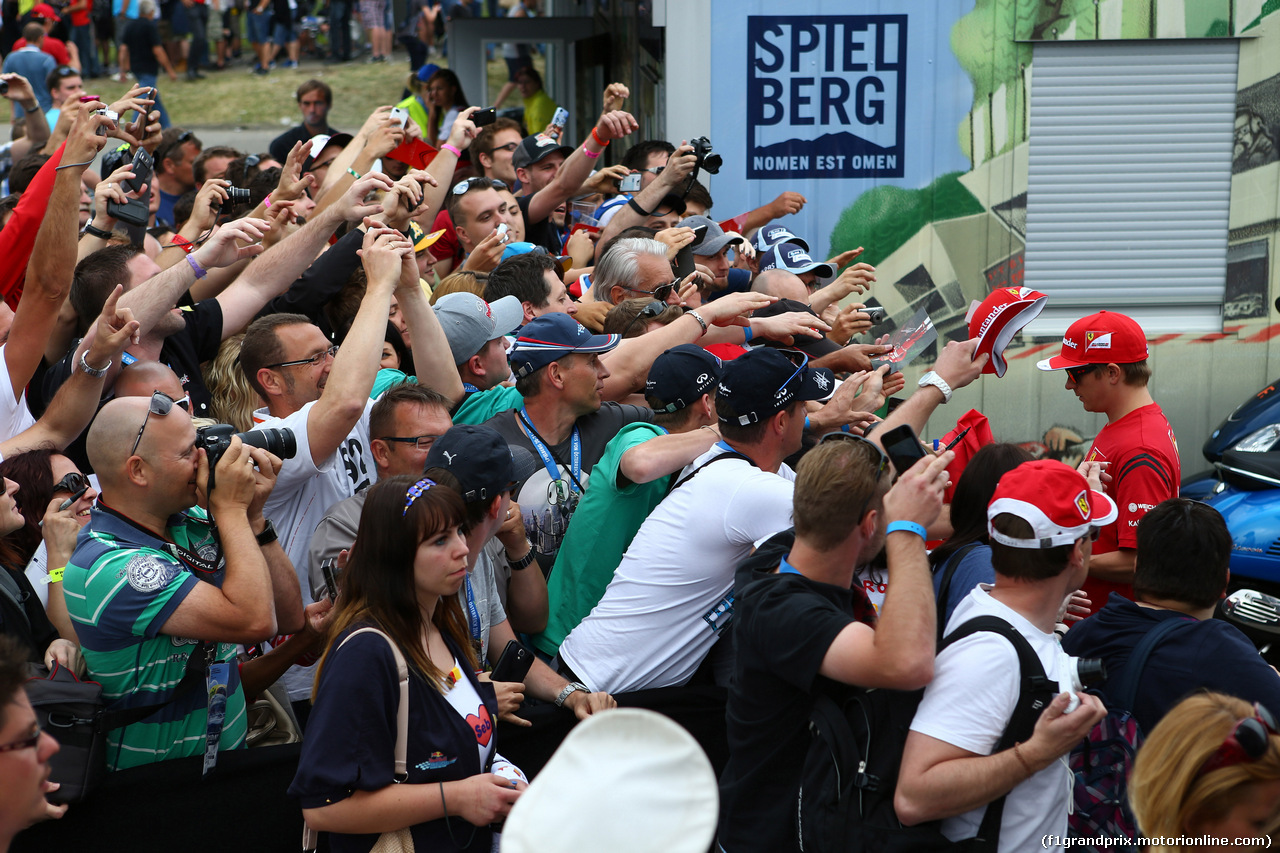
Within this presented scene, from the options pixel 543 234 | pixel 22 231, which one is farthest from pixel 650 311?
pixel 543 234

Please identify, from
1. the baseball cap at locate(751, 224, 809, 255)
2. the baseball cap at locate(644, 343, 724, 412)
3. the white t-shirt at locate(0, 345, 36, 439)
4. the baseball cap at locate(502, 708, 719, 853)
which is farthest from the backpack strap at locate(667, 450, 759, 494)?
the baseball cap at locate(751, 224, 809, 255)

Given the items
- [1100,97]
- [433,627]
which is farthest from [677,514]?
[1100,97]

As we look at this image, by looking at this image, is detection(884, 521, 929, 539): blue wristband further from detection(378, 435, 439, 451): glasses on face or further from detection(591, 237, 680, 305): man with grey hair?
detection(591, 237, 680, 305): man with grey hair

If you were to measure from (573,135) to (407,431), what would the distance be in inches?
398

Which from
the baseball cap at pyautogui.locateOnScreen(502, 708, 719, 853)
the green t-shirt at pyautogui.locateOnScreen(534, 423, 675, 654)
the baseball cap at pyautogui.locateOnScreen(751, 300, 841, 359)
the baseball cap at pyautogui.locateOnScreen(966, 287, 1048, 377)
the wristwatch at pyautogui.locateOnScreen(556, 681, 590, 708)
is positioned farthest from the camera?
the baseball cap at pyautogui.locateOnScreen(751, 300, 841, 359)

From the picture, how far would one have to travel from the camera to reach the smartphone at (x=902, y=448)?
3295 millimetres

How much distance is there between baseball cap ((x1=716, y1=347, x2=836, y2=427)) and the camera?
A: 353 cm

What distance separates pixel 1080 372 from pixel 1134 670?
205cm

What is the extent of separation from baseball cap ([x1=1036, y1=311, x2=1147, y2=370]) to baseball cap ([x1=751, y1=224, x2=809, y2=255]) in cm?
256

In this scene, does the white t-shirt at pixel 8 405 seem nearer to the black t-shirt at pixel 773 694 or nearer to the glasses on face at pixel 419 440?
the glasses on face at pixel 419 440

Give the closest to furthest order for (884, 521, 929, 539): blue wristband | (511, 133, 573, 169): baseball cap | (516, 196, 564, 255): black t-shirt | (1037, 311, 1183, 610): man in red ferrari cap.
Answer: (884, 521, 929, 539): blue wristband, (1037, 311, 1183, 610): man in red ferrari cap, (516, 196, 564, 255): black t-shirt, (511, 133, 573, 169): baseball cap

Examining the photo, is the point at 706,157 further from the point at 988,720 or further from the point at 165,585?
the point at 988,720

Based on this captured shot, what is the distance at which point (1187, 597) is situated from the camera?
321 cm

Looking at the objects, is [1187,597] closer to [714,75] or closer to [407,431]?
[407,431]
